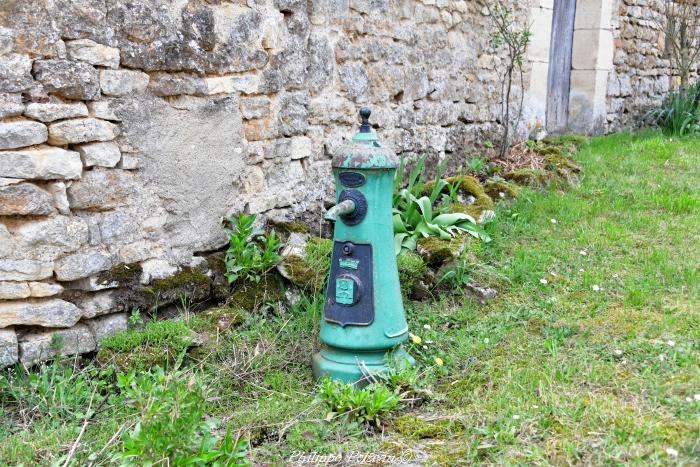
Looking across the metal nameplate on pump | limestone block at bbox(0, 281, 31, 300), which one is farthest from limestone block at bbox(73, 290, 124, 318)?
the metal nameplate on pump

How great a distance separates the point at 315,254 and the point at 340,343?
85cm

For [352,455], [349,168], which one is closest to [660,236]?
[349,168]

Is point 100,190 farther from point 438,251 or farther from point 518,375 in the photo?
point 518,375

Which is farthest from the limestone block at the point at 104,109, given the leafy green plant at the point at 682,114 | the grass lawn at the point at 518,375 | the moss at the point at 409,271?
the leafy green plant at the point at 682,114

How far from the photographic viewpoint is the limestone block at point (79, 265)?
3150 mm

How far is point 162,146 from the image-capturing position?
138 inches

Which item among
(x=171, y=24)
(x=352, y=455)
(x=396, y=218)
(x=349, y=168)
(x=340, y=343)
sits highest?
(x=171, y=24)

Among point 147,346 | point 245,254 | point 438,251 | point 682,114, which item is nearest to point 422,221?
point 438,251

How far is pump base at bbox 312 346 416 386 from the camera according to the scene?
3188mm

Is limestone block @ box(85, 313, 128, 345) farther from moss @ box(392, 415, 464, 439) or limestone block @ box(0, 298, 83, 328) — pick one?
moss @ box(392, 415, 464, 439)

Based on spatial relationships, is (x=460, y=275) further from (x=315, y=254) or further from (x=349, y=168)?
(x=349, y=168)

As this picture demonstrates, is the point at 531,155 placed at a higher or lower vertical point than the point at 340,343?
higher

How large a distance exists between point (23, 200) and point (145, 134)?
65 centimetres

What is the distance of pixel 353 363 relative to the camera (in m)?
3.22
